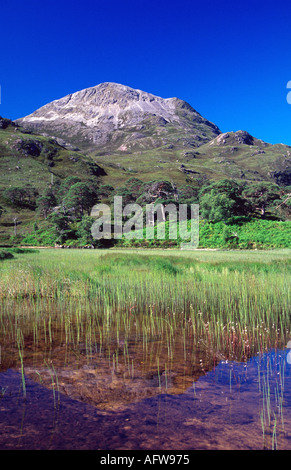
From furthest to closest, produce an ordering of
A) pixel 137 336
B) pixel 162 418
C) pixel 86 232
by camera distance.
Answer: pixel 86 232
pixel 137 336
pixel 162 418

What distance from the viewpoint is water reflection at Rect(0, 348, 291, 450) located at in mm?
3875

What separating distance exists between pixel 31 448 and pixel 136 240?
55.1m

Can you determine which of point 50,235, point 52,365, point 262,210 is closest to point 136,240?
point 50,235

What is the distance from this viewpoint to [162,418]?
14.5 feet

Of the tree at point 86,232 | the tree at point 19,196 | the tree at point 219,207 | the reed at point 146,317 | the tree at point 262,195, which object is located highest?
the tree at point 19,196

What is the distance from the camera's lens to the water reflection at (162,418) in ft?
12.7

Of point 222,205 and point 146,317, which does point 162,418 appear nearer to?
point 146,317

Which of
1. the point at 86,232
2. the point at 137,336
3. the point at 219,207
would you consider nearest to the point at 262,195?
the point at 219,207

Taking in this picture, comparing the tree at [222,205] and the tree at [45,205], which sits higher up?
the tree at [45,205]

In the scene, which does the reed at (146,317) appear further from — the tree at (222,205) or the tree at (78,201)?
the tree at (78,201)

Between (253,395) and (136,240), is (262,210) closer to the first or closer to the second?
(136,240)

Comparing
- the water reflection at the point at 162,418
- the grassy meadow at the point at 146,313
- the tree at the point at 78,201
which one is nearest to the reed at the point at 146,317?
the grassy meadow at the point at 146,313

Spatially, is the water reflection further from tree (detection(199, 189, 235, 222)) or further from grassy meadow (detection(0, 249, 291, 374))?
tree (detection(199, 189, 235, 222))

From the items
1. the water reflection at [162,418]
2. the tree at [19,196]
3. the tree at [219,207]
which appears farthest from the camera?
the tree at [19,196]
